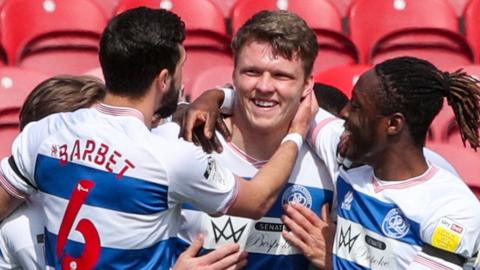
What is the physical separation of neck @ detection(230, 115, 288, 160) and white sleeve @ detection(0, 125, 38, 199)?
702mm

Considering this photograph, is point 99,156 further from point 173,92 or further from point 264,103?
point 264,103

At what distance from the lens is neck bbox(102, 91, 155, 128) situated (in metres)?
3.09

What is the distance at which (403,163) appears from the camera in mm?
3230

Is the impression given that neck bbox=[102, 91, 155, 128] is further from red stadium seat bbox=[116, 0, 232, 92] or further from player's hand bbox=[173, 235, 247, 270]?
red stadium seat bbox=[116, 0, 232, 92]

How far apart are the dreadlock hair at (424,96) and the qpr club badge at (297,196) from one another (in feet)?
1.38

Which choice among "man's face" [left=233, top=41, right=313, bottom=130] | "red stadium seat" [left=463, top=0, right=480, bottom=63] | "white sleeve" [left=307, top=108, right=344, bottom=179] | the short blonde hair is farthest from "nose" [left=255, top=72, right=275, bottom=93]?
"red stadium seat" [left=463, top=0, right=480, bottom=63]


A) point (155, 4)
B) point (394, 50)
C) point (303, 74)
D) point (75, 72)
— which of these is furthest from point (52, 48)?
point (303, 74)

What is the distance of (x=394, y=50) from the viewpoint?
623 centimetres

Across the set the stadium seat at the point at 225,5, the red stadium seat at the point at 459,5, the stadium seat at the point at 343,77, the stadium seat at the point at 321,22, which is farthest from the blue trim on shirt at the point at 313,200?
the red stadium seat at the point at 459,5

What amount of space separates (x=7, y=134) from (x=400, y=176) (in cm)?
256

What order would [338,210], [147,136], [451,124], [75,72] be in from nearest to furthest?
[147,136]
[338,210]
[451,124]
[75,72]

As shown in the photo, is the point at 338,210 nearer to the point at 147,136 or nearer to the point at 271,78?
the point at 271,78

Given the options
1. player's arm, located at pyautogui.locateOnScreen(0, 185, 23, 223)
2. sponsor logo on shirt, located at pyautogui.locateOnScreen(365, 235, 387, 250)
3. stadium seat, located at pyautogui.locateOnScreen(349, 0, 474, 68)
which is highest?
stadium seat, located at pyautogui.locateOnScreen(349, 0, 474, 68)

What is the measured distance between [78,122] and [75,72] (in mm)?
2945
